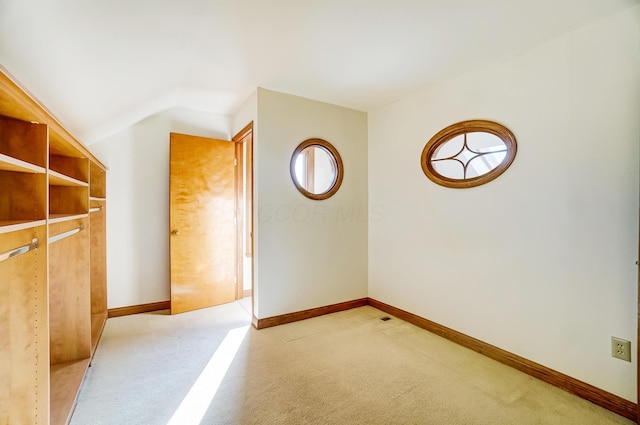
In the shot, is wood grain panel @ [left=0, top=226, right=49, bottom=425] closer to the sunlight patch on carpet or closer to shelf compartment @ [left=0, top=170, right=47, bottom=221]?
shelf compartment @ [left=0, top=170, right=47, bottom=221]

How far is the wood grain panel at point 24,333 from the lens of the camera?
1.12 meters

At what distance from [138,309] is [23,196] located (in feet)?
7.60

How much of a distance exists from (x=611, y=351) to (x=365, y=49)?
257 centimetres

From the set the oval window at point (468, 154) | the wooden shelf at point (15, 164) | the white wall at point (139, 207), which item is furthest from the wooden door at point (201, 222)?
the oval window at point (468, 154)

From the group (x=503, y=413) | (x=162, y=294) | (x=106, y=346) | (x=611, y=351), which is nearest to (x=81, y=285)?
(x=106, y=346)

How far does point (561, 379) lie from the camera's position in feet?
6.07

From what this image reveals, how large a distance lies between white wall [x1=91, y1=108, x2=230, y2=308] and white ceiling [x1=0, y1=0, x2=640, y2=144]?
0.45 m

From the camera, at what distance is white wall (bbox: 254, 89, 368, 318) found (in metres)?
2.75

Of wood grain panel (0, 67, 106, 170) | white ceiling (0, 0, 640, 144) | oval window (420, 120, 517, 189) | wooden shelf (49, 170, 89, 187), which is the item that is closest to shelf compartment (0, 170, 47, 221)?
wooden shelf (49, 170, 89, 187)

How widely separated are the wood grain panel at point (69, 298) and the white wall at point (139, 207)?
110cm

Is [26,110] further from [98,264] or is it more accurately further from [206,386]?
[98,264]

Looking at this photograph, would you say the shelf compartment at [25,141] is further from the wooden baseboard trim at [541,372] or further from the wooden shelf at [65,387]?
the wooden baseboard trim at [541,372]

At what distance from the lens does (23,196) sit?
3.97 feet

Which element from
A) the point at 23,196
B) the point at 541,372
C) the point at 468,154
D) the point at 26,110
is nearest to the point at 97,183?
the point at 23,196
